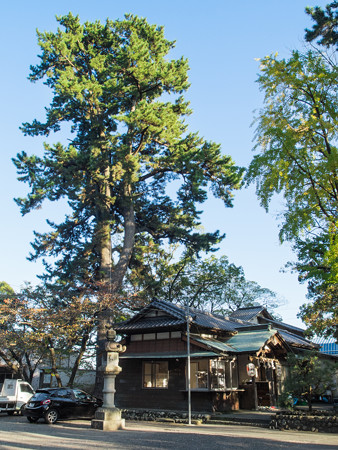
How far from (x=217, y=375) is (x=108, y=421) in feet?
23.6

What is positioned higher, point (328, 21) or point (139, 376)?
point (328, 21)

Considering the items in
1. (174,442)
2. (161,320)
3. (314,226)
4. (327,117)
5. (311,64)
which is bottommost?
(174,442)

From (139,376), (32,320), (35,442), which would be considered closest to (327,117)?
(35,442)

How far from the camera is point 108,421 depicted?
1338cm

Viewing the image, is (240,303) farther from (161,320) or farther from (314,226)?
(314,226)

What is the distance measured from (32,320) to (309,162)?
653 inches

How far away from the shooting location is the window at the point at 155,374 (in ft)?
65.7

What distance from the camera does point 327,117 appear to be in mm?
12055

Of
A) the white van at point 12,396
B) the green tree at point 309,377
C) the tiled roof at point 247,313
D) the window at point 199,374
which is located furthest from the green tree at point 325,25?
the tiled roof at point 247,313

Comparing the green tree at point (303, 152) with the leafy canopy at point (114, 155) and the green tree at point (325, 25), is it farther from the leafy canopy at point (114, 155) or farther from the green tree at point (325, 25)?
the leafy canopy at point (114, 155)

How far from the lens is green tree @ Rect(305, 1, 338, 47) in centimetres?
1290

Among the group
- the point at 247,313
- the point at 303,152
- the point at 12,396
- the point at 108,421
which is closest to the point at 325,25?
the point at 303,152

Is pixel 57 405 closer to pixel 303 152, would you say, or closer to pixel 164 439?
pixel 164 439

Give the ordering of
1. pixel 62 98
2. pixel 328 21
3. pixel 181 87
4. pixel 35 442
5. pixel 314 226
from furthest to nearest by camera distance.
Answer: pixel 181 87
pixel 62 98
pixel 328 21
pixel 314 226
pixel 35 442
